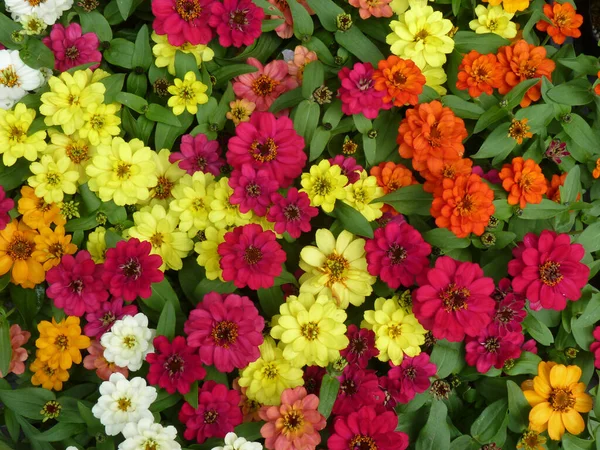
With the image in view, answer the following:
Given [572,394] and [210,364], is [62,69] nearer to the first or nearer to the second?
[210,364]

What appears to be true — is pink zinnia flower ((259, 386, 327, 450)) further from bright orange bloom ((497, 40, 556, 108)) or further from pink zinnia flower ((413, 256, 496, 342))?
bright orange bloom ((497, 40, 556, 108))

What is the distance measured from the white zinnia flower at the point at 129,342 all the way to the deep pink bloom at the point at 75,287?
81 mm

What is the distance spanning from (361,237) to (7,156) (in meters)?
0.90

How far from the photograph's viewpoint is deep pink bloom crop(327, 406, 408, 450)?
46.7 inches

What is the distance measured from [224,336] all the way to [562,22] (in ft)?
4.08

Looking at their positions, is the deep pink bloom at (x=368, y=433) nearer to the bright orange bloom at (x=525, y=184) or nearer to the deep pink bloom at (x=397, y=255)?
the deep pink bloom at (x=397, y=255)

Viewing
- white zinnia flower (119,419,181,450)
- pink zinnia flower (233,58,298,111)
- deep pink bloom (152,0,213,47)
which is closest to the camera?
white zinnia flower (119,419,181,450)

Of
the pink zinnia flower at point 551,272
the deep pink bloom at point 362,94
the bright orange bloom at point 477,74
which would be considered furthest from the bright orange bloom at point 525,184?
the deep pink bloom at point 362,94

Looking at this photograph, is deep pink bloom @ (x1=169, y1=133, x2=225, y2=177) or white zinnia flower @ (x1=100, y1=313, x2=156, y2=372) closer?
white zinnia flower @ (x1=100, y1=313, x2=156, y2=372)

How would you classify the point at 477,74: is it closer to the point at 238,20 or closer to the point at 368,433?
the point at 238,20

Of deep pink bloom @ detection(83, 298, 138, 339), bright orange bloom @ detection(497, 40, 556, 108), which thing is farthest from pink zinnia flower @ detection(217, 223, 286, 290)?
bright orange bloom @ detection(497, 40, 556, 108)

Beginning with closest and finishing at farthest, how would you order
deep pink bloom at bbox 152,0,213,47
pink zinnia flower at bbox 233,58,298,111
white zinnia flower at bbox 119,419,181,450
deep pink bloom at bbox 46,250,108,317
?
white zinnia flower at bbox 119,419,181,450, deep pink bloom at bbox 46,250,108,317, deep pink bloom at bbox 152,0,213,47, pink zinnia flower at bbox 233,58,298,111

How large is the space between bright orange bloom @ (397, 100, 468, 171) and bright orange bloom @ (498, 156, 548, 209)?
0.46 ft

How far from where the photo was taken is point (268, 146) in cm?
132
